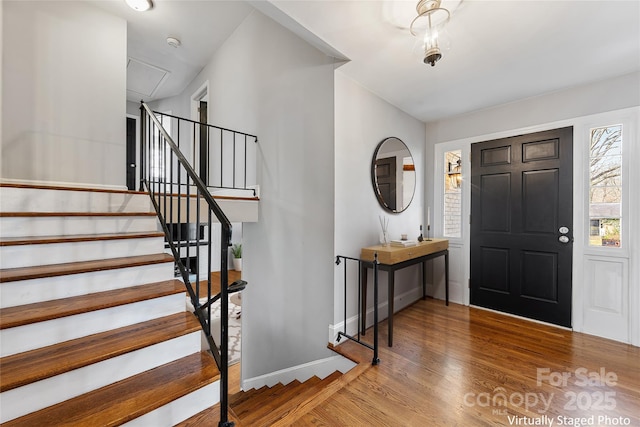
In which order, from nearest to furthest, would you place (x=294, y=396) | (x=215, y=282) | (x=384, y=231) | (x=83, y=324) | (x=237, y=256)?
(x=83, y=324), (x=294, y=396), (x=384, y=231), (x=215, y=282), (x=237, y=256)

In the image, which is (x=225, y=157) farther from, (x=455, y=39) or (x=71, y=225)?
(x=455, y=39)

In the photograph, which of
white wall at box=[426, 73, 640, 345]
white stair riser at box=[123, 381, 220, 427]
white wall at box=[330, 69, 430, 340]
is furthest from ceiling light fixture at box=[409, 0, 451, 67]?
white stair riser at box=[123, 381, 220, 427]

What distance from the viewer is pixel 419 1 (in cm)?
167

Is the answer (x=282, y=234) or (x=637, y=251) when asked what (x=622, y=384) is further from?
(x=282, y=234)

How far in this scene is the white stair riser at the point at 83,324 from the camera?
3.87ft

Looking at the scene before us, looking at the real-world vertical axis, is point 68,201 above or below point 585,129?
below

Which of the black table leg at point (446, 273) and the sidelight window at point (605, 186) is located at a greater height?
the sidelight window at point (605, 186)

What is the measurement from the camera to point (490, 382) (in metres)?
1.88

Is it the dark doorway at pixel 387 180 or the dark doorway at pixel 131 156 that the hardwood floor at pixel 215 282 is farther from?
the dark doorway at pixel 387 180

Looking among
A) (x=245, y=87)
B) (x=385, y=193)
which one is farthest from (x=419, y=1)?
(x=245, y=87)

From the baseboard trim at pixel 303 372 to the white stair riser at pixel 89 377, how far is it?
1370 mm

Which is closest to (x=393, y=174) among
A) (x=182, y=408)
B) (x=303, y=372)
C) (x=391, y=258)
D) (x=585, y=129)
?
(x=391, y=258)

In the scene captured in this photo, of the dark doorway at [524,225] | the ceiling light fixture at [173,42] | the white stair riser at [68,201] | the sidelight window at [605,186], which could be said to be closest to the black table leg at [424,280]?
the dark doorway at [524,225]

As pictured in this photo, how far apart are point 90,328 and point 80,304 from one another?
0.14m
